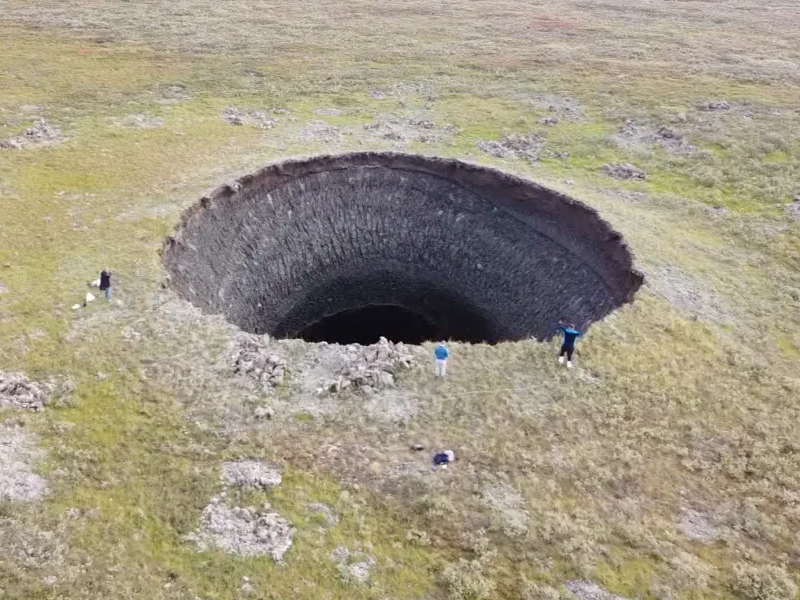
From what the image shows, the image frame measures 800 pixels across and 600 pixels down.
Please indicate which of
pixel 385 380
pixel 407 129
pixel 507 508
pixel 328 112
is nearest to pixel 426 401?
pixel 385 380

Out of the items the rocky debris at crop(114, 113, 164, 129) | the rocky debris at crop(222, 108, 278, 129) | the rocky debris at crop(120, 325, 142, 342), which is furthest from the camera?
the rocky debris at crop(222, 108, 278, 129)

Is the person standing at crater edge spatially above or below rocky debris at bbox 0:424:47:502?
above

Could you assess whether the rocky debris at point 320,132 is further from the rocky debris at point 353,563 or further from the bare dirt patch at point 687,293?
the rocky debris at point 353,563

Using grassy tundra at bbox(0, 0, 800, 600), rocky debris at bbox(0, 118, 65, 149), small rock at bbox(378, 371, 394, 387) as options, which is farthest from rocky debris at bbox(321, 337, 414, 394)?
rocky debris at bbox(0, 118, 65, 149)

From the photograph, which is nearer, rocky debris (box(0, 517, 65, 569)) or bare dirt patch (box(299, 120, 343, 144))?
rocky debris (box(0, 517, 65, 569))

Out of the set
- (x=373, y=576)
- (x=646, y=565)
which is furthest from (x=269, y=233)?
(x=646, y=565)

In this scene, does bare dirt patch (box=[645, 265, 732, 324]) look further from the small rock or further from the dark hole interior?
the small rock

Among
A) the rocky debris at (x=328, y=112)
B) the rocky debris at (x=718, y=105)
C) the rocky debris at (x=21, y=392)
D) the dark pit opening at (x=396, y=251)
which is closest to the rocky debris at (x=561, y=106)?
the rocky debris at (x=718, y=105)

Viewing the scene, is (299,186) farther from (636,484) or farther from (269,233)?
(636,484)

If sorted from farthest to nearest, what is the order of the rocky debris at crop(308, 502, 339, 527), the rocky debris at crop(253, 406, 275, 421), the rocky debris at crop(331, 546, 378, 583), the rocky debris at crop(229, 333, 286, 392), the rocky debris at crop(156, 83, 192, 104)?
the rocky debris at crop(156, 83, 192, 104), the rocky debris at crop(229, 333, 286, 392), the rocky debris at crop(253, 406, 275, 421), the rocky debris at crop(308, 502, 339, 527), the rocky debris at crop(331, 546, 378, 583)
